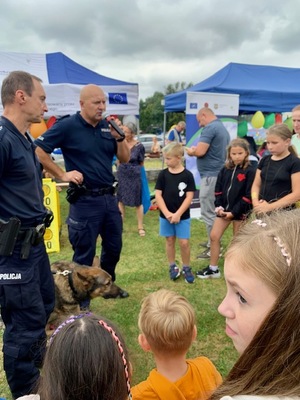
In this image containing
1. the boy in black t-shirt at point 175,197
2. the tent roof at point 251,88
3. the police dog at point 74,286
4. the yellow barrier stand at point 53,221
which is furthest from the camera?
the tent roof at point 251,88

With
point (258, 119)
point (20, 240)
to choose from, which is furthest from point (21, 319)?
point (258, 119)

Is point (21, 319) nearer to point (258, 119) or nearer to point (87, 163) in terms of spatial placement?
point (87, 163)

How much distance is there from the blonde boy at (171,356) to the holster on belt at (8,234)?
97cm

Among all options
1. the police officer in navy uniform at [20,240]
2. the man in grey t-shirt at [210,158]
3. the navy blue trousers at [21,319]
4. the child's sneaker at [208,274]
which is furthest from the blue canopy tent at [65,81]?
the navy blue trousers at [21,319]

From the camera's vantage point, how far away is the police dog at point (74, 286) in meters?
3.06

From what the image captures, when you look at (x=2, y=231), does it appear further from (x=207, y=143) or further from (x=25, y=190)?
(x=207, y=143)

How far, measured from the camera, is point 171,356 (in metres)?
1.74

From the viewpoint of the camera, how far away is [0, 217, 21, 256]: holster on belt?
84.4 inches

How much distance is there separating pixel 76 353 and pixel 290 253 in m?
0.85

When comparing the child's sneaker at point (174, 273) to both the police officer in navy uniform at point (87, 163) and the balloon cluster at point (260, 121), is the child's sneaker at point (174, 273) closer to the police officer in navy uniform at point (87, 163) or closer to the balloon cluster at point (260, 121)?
the police officer in navy uniform at point (87, 163)

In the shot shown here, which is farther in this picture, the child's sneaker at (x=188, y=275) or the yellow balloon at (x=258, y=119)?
the yellow balloon at (x=258, y=119)

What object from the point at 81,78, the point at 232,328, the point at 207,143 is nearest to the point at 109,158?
the point at 207,143

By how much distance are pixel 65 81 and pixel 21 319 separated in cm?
602

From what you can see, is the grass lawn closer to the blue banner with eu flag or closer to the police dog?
the police dog
